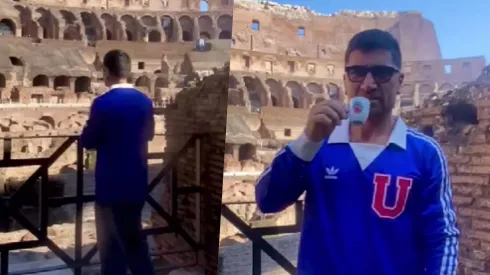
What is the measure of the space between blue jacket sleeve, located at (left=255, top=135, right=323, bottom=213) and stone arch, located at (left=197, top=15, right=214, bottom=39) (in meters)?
1.15

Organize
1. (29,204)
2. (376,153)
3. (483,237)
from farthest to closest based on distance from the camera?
(29,204) → (483,237) → (376,153)

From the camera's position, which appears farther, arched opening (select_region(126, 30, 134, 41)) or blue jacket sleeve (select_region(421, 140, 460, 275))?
arched opening (select_region(126, 30, 134, 41))

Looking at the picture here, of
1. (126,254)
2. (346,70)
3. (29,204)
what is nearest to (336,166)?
(346,70)

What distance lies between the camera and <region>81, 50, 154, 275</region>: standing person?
2094mm

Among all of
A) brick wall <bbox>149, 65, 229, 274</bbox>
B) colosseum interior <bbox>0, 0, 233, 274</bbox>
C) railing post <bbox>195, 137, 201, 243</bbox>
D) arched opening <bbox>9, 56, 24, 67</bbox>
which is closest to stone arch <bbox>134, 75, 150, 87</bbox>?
colosseum interior <bbox>0, 0, 233, 274</bbox>

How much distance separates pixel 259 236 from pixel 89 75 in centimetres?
97

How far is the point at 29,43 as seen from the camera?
89.1 inches

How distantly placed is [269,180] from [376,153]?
0.94ft

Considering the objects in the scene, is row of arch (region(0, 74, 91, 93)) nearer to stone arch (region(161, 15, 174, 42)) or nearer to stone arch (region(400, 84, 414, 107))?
stone arch (region(161, 15, 174, 42))

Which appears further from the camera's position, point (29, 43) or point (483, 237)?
point (29, 43)

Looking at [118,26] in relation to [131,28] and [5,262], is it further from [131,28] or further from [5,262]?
[5,262]

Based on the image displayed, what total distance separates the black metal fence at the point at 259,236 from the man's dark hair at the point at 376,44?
59 cm

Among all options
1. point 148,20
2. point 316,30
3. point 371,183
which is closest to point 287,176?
point 371,183

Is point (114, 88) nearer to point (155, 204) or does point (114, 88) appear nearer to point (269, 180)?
point (155, 204)
